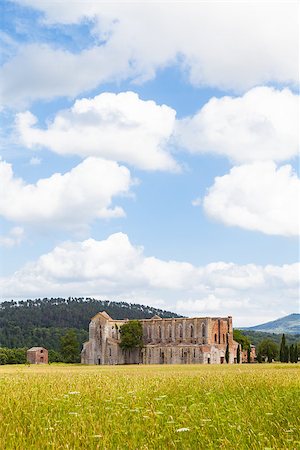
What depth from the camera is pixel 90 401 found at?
15.1 meters

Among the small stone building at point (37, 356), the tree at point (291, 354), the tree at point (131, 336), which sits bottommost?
the small stone building at point (37, 356)

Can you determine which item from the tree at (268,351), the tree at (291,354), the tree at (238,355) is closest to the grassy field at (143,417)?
the tree at (291,354)

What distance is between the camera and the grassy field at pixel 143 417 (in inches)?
420

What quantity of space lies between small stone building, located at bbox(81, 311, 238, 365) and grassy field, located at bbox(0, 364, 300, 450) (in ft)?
350

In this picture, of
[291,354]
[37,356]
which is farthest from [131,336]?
[291,354]

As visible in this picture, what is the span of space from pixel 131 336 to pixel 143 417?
391 feet

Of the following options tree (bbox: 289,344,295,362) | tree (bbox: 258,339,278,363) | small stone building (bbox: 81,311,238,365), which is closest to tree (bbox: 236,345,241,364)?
small stone building (bbox: 81,311,238,365)

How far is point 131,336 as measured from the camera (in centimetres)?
13025

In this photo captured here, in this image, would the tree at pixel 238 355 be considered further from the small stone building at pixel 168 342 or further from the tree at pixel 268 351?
the tree at pixel 268 351

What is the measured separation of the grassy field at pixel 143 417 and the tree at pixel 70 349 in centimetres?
12100

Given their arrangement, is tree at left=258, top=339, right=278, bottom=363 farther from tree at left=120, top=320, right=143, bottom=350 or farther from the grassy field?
the grassy field

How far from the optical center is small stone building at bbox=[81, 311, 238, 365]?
124750mm

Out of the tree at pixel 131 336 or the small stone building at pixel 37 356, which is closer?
the tree at pixel 131 336

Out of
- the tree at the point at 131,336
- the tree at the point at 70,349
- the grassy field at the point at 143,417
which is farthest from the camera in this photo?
the tree at the point at 70,349
